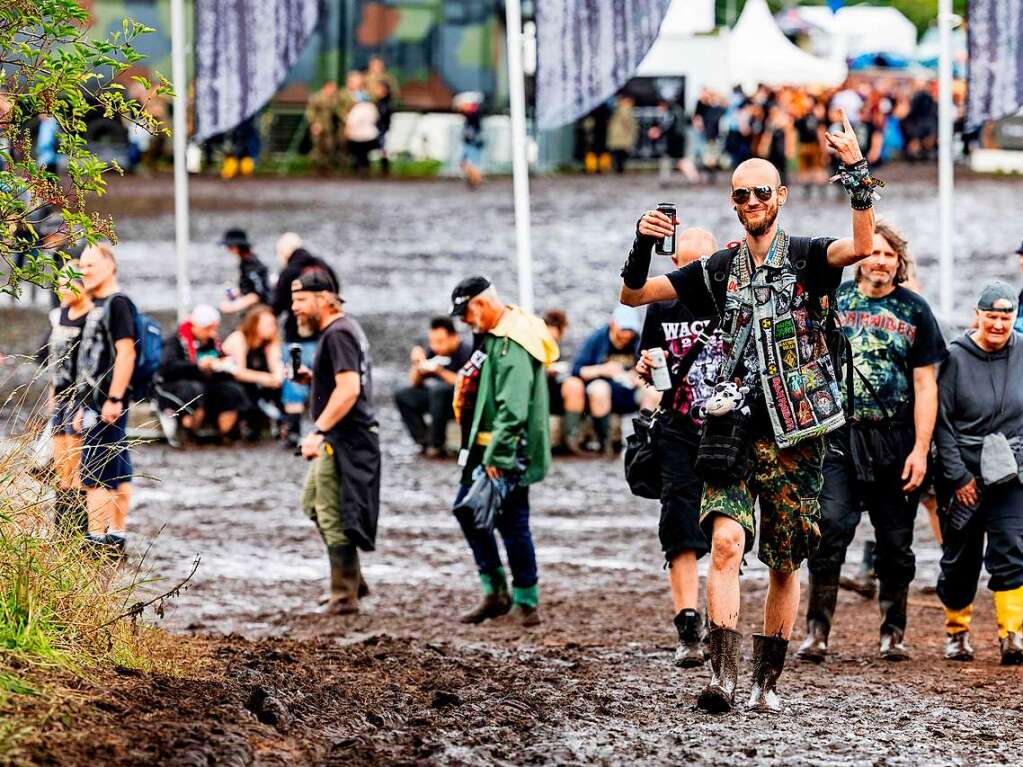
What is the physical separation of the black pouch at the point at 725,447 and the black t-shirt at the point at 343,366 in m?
3.50

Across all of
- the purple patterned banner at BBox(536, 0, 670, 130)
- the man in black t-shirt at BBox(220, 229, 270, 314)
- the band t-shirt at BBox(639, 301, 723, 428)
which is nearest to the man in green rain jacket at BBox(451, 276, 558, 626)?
the band t-shirt at BBox(639, 301, 723, 428)

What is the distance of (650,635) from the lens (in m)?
9.61

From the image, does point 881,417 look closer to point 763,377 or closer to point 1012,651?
point 1012,651

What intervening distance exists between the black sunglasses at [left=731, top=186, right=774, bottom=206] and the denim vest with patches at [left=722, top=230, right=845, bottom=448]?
0.16 m

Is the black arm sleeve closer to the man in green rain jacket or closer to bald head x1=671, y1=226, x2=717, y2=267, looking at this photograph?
bald head x1=671, y1=226, x2=717, y2=267

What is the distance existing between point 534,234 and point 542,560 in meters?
16.8

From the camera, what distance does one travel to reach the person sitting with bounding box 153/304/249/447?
1645cm

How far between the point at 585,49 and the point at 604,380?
9.02 feet

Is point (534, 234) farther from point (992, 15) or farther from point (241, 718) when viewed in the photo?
point (241, 718)

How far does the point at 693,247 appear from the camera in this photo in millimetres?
8727

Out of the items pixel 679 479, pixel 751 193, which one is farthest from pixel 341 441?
pixel 751 193

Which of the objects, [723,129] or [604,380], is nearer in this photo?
[604,380]

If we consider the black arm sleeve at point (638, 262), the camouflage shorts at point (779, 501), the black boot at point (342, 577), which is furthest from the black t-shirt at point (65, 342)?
the camouflage shorts at point (779, 501)

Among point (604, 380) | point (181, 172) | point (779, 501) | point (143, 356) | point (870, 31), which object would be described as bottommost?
point (604, 380)
